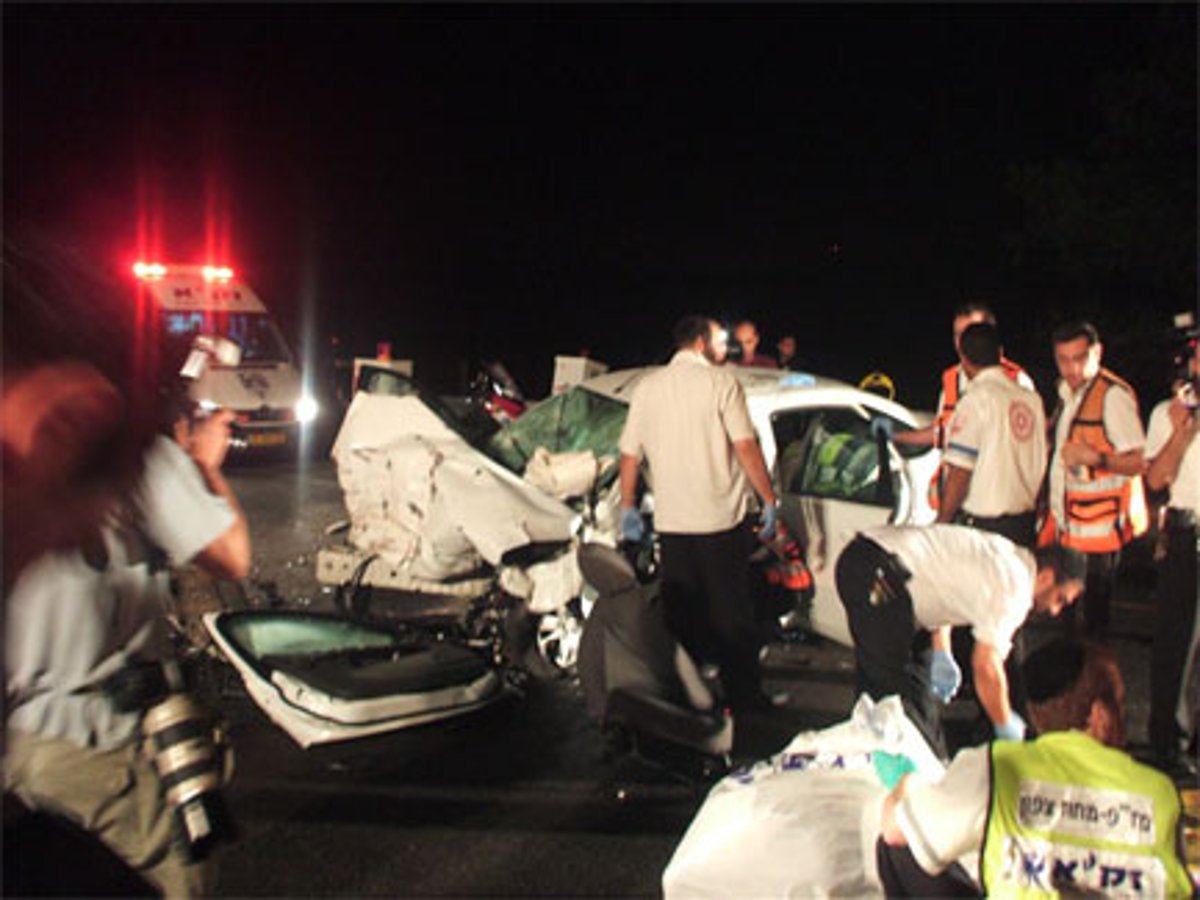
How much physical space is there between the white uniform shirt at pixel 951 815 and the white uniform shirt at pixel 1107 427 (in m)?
3.06

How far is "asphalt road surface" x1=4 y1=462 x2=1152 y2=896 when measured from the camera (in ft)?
12.1

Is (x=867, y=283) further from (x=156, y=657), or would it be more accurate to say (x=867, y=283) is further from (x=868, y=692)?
(x=156, y=657)

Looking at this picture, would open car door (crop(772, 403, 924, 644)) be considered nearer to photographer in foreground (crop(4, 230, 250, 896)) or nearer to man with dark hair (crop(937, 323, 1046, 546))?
man with dark hair (crop(937, 323, 1046, 546))

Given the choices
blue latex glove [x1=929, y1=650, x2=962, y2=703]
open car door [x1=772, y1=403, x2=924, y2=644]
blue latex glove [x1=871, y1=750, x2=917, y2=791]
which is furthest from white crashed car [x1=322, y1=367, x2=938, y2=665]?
blue latex glove [x1=871, y1=750, x2=917, y2=791]

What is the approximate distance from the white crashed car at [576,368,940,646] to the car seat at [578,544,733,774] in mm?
1356

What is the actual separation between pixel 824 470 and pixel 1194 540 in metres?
2.03

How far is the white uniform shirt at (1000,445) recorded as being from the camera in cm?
488

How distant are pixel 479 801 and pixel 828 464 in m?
2.78

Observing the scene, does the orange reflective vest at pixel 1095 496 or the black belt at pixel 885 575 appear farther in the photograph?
the orange reflective vest at pixel 1095 496

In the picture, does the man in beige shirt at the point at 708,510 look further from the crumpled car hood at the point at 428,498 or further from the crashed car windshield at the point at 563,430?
the crashed car windshield at the point at 563,430

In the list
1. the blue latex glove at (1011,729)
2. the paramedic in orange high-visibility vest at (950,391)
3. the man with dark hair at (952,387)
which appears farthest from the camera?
the man with dark hair at (952,387)

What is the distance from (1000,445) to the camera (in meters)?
4.88

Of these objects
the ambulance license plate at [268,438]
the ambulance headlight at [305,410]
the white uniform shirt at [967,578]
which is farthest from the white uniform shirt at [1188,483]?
the ambulance headlight at [305,410]

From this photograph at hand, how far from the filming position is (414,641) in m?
5.34
